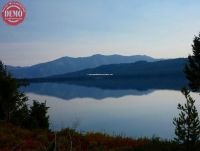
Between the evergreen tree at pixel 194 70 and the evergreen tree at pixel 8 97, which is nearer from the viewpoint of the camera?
the evergreen tree at pixel 8 97

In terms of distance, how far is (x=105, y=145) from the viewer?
20.4m

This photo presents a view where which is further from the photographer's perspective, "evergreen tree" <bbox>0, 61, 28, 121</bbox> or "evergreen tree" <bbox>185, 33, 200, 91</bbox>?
"evergreen tree" <bbox>185, 33, 200, 91</bbox>

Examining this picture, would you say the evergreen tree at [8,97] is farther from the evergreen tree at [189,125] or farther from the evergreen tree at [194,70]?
the evergreen tree at [189,125]

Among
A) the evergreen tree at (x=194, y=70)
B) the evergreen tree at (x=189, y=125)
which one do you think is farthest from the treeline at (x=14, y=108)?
the evergreen tree at (x=189, y=125)

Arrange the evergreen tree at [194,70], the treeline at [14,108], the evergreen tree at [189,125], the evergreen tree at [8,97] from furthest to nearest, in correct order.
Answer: the evergreen tree at [194,70] → the evergreen tree at [8,97] → the treeline at [14,108] → the evergreen tree at [189,125]

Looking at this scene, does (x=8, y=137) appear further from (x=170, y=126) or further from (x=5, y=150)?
(x=170, y=126)

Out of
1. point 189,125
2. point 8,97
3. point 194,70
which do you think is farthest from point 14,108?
point 189,125

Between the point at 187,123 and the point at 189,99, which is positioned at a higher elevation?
the point at 189,99

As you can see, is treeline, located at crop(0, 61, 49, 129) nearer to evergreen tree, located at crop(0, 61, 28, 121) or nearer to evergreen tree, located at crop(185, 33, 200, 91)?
evergreen tree, located at crop(0, 61, 28, 121)

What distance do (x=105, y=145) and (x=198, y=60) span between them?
21190 millimetres

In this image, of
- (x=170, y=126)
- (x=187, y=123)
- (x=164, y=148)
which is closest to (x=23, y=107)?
(x=164, y=148)

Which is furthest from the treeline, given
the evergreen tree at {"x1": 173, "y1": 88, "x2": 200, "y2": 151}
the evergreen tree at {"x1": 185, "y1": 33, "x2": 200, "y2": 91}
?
the evergreen tree at {"x1": 173, "y1": 88, "x2": 200, "y2": 151}

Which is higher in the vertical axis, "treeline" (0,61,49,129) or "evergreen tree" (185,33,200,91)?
"evergreen tree" (185,33,200,91)

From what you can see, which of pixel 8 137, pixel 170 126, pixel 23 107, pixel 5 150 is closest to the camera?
pixel 5 150
